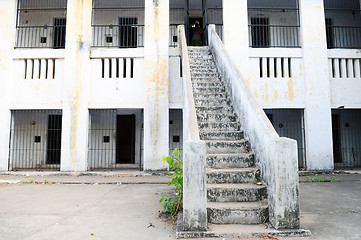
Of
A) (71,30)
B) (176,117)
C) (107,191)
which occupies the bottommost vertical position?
(107,191)

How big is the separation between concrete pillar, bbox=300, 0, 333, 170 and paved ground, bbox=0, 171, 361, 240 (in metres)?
2.30

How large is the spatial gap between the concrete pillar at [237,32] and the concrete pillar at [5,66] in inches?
332

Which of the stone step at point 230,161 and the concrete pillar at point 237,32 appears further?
the concrete pillar at point 237,32

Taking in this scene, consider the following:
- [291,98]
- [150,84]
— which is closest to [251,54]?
[291,98]

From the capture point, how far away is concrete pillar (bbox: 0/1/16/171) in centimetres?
947

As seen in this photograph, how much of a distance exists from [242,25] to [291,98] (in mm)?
3447

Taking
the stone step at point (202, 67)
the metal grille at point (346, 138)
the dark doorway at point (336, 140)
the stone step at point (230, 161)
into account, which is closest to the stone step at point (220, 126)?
the stone step at point (230, 161)

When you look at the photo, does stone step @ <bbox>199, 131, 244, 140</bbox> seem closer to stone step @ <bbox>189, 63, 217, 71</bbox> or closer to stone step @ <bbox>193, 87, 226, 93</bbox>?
stone step @ <bbox>193, 87, 226, 93</bbox>

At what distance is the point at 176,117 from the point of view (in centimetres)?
1223

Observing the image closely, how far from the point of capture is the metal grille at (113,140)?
39.0 feet

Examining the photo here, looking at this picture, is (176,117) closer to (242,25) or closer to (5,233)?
(242,25)

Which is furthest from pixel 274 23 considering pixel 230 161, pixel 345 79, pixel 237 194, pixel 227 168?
pixel 237 194

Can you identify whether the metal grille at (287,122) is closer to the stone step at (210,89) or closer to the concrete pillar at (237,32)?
the concrete pillar at (237,32)

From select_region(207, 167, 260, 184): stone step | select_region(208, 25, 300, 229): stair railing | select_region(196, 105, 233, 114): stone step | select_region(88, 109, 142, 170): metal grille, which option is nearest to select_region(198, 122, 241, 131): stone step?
select_region(196, 105, 233, 114): stone step
